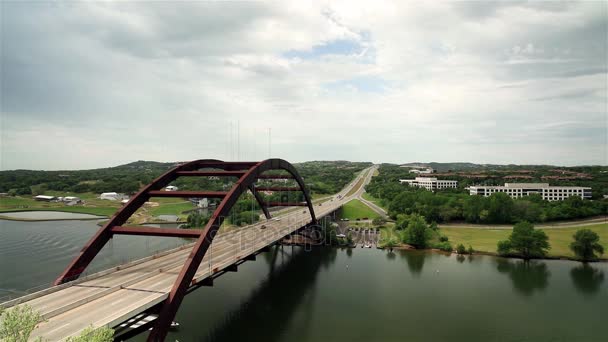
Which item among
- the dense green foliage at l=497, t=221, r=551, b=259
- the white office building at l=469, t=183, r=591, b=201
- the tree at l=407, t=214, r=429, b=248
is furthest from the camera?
the white office building at l=469, t=183, r=591, b=201

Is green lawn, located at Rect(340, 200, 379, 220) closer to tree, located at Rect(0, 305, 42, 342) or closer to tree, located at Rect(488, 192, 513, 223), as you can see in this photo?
tree, located at Rect(488, 192, 513, 223)

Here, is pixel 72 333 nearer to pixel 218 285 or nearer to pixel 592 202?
pixel 218 285

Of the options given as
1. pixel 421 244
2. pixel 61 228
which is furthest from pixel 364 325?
pixel 61 228

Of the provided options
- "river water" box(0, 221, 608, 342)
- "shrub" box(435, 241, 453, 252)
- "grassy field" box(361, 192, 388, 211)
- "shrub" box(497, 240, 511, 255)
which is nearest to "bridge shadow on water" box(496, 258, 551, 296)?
"river water" box(0, 221, 608, 342)

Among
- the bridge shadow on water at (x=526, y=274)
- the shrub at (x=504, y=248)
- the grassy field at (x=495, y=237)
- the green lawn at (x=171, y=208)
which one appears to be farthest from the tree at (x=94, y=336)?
the green lawn at (x=171, y=208)

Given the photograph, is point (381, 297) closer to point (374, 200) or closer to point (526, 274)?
point (526, 274)

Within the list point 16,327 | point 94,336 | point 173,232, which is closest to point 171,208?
point 173,232

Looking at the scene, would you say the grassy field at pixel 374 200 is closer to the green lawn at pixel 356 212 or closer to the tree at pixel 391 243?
the green lawn at pixel 356 212
